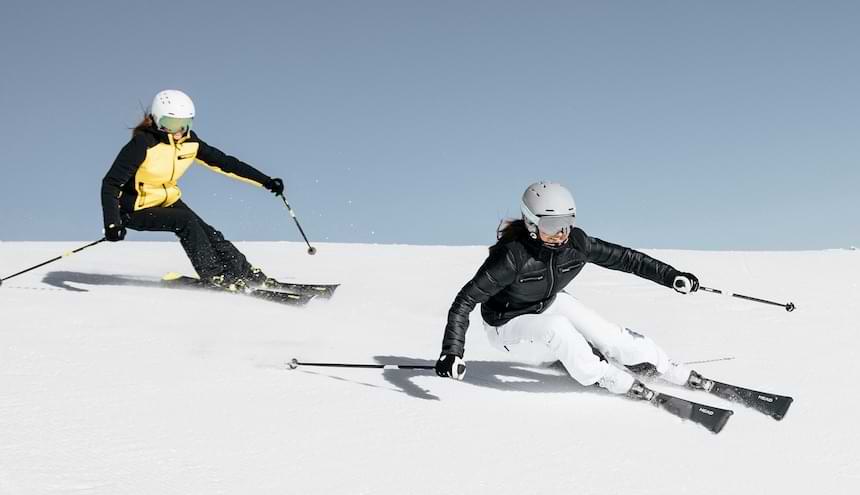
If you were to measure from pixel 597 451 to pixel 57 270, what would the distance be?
7120 millimetres

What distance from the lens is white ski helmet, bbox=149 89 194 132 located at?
7067 mm

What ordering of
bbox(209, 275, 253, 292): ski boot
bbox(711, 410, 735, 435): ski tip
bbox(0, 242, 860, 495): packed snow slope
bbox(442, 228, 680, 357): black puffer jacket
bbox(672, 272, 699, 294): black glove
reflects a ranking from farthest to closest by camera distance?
bbox(209, 275, 253, 292): ski boot
bbox(672, 272, 699, 294): black glove
bbox(442, 228, 680, 357): black puffer jacket
bbox(711, 410, 735, 435): ski tip
bbox(0, 242, 860, 495): packed snow slope

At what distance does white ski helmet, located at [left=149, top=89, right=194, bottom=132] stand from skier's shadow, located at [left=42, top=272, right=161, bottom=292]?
177 cm

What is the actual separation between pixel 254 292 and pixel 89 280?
196 cm

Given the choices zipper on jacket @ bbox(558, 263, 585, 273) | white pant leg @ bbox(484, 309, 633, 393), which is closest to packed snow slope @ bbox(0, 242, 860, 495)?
white pant leg @ bbox(484, 309, 633, 393)

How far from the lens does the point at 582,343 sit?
174 inches

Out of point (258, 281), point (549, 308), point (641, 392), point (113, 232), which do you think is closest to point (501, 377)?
point (549, 308)

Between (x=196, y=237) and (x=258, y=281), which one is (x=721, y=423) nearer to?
(x=258, y=281)

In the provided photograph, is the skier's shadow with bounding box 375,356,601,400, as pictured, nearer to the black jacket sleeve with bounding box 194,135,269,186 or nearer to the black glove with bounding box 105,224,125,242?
the black glove with bounding box 105,224,125,242

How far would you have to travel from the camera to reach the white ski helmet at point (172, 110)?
707 cm

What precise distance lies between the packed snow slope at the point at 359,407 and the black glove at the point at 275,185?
159 cm

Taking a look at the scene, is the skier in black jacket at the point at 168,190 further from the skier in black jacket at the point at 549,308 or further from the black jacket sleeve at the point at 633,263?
the black jacket sleeve at the point at 633,263

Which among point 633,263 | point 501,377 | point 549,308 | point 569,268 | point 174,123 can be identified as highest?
point 174,123

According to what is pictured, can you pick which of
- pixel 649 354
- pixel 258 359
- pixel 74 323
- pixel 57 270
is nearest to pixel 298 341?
pixel 258 359
